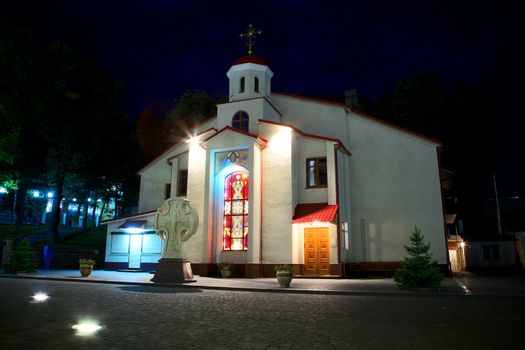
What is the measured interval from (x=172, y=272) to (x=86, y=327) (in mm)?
9990

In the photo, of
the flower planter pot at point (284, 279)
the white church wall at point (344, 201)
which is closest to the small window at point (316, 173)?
the white church wall at point (344, 201)

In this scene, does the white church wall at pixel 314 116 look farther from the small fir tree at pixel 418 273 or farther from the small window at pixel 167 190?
the small fir tree at pixel 418 273

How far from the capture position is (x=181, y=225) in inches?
671

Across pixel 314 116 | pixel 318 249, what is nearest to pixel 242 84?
pixel 314 116

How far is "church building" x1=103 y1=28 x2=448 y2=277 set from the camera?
71.1 feet

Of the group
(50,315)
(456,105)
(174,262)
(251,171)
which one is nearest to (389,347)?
(50,315)

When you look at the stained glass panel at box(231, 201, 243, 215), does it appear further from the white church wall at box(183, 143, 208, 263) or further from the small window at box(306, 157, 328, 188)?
the small window at box(306, 157, 328, 188)

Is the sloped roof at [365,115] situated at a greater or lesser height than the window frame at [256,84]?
lesser

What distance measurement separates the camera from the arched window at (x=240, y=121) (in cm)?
2527

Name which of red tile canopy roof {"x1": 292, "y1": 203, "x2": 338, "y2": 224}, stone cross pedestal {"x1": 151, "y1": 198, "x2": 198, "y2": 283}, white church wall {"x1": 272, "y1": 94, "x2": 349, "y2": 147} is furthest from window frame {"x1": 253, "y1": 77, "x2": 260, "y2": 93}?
stone cross pedestal {"x1": 151, "y1": 198, "x2": 198, "y2": 283}

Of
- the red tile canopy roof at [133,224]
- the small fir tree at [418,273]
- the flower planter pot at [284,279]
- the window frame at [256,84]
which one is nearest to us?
the small fir tree at [418,273]

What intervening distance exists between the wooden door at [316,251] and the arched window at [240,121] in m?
7.96

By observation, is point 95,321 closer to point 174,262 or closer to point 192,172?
point 174,262

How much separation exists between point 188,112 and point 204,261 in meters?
20.8
